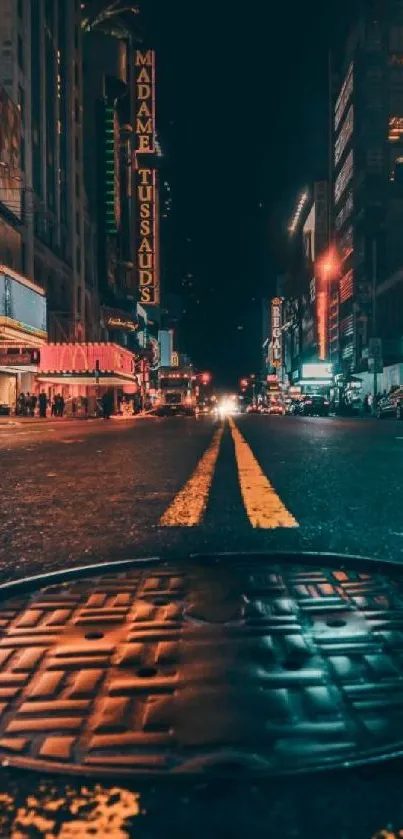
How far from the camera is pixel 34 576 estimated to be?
3.66 m

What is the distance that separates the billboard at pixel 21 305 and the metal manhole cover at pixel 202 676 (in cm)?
3491

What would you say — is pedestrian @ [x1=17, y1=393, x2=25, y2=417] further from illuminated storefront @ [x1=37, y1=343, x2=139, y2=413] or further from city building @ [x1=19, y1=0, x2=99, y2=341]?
city building @ [x1=19, y1=0, x2=99, y2=341]

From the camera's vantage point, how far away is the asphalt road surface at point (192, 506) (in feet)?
15.3

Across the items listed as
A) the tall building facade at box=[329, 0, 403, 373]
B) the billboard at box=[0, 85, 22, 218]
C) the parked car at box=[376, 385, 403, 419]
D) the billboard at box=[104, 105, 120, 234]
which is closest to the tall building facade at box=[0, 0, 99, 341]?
the billboard at box=[0, 85, 22, 218]

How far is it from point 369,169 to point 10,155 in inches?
2070

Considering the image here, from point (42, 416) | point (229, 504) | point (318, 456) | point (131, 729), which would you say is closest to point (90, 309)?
point (42, 416)

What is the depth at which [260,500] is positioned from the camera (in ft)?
A: 22.4

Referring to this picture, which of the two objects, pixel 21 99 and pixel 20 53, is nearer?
pixel 20 53

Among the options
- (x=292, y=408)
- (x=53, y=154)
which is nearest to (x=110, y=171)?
(x=53, y=154)

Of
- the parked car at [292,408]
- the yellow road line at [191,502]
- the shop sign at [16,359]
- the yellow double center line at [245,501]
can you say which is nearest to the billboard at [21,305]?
the shop sign at [16,359]

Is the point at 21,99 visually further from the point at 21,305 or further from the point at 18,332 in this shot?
the point at 18,332

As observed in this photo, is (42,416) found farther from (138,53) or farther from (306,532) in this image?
(138,53)

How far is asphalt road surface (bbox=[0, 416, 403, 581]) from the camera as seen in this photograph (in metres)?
4.68

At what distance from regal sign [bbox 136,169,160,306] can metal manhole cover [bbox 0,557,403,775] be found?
97.2 metres
